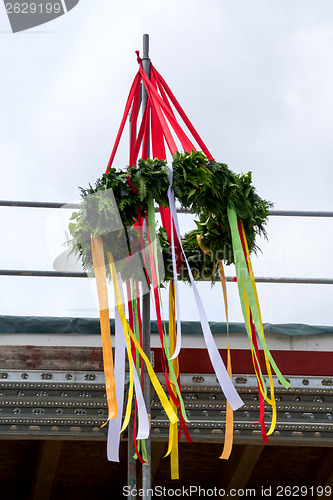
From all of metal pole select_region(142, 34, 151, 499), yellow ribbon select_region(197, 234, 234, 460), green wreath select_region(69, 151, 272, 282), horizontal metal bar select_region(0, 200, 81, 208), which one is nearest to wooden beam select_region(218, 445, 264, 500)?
yellow ribbon select_region(197, 234, 234, 460)

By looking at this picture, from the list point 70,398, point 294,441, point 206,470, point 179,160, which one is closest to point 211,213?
point 179,160

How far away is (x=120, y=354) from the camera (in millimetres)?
3762

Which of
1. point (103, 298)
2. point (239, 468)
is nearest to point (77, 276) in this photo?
point (103, 298)

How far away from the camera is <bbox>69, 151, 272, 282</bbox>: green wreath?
3.67 meters

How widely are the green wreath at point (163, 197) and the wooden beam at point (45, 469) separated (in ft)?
5.84

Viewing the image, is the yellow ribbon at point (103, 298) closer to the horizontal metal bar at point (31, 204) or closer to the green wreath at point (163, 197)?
the green wreath at point (163, 197)

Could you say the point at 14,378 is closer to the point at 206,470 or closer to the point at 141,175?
the point at 141,175

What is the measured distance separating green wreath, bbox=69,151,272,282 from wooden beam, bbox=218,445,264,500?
1926mm

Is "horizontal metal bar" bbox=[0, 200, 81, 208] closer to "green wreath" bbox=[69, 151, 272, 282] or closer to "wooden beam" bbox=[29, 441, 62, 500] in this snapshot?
"green wreath" bbox=[69, 151, 272, 282]

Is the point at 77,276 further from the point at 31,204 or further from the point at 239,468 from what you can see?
the point at 239,468

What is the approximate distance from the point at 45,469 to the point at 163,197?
262cm

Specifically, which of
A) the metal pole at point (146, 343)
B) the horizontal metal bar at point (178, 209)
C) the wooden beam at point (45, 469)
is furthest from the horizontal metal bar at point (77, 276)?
the wooden beam at point (45, 469)

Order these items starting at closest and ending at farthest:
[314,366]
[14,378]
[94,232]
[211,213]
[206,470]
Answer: [94,232], [211,213], [14,378], [314,366], [206,470]

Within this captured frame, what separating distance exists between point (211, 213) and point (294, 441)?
1.66 m
